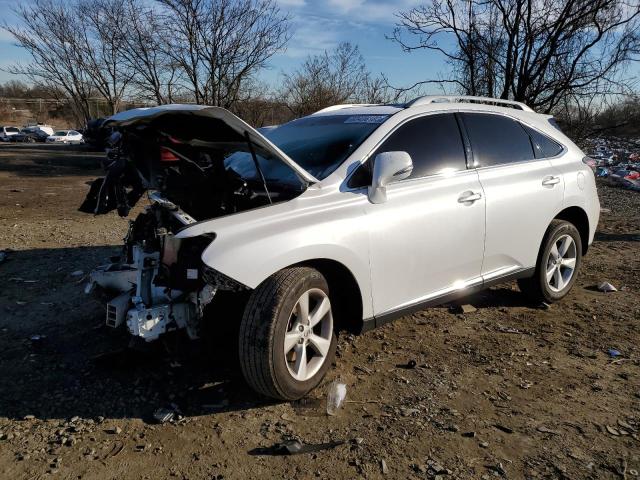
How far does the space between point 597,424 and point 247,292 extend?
7.06 ft

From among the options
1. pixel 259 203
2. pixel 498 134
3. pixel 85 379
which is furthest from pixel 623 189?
pixel 85 379

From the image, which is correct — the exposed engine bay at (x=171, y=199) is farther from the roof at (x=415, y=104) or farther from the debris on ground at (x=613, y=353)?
the debris on ground at (x=613, y=353)

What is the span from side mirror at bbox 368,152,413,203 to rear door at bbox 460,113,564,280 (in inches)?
41.7

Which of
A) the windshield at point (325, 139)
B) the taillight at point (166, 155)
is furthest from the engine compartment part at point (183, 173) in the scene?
the windshield at point (325, 139)

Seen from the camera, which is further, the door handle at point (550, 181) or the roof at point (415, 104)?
the door handle at point (550, 181)

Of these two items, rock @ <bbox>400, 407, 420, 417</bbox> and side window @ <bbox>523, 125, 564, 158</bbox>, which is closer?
rock @ <bbox>400, 407, 420, 417</bbox>

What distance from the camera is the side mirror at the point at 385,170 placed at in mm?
3076

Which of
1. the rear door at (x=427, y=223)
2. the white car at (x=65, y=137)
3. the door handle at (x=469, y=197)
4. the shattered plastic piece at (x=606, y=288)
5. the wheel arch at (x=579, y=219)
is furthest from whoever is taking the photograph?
the white car at (x=65, y=137)

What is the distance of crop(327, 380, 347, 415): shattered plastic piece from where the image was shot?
3.00 meters

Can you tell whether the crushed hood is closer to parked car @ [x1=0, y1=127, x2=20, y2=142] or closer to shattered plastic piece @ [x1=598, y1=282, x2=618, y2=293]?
shattered plastic piece @ [x1=598, y1=282, x2=618, y2=293]

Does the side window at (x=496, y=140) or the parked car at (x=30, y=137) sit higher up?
the parked car at (x=30, y=137)

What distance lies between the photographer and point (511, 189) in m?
4.07

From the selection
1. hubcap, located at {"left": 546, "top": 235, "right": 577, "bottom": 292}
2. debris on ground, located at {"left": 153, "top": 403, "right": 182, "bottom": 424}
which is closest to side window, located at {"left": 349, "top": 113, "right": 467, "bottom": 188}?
hubcap, located at {"left": 546, "top": 235, "right": 577, "bottom": 292}

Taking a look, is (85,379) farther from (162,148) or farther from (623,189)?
(623,189)
